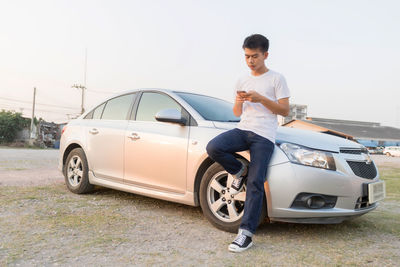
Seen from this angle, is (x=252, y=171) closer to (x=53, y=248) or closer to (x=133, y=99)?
(x=53, y=248)

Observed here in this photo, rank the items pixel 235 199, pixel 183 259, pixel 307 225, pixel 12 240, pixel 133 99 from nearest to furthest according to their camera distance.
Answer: pixel 183 259 → pixel 12 240 → pixel 235 199 → pixel 307 225 → pixel 133 99

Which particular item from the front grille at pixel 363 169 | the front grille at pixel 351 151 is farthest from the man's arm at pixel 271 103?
the front grille at pixel 363 169

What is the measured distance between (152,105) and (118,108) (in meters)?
0.70

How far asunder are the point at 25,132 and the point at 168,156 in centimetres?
4432

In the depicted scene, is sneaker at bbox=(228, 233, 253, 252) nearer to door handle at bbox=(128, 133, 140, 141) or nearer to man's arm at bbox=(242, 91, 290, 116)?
man's arm at bbox=(242, 91, 290, 116)

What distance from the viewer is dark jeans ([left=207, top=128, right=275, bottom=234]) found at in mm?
2973

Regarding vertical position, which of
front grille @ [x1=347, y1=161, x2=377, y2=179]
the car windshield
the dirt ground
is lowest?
the dirt ground

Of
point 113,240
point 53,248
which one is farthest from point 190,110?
point 53,248

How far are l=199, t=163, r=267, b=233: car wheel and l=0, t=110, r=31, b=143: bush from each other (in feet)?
140

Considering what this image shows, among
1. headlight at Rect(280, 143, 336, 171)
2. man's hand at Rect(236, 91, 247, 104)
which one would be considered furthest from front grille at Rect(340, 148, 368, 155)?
man's hand at Rect(236, 91, 247, 104)

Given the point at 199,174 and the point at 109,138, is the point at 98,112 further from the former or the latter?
the point at 199,174

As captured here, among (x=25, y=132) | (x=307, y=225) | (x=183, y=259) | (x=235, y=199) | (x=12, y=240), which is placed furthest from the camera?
(x=25, y=132)

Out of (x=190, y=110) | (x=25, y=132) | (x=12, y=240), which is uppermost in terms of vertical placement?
(x=190, y=110)

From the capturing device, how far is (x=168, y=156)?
3871 mm
